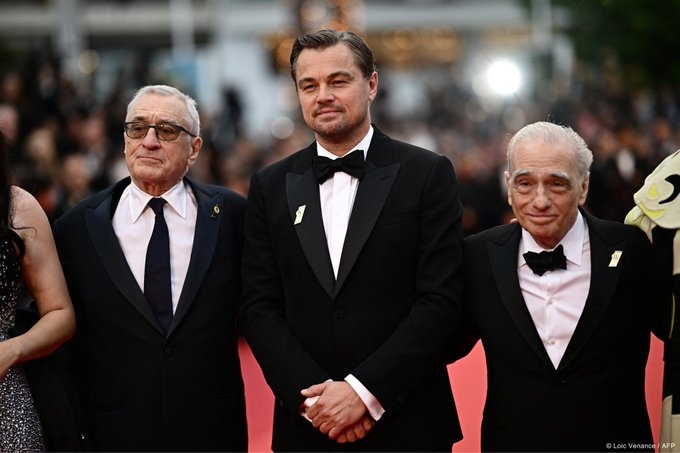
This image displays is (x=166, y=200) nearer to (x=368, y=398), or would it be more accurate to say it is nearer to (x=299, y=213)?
(x=299, y=213)

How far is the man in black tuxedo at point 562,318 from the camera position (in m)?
4.61

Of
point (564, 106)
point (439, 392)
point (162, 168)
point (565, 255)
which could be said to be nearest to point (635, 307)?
point (565, 255)

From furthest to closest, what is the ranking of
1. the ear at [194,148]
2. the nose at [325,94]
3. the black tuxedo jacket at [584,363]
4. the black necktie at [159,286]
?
the ear at [194,148], the black necktie at [159,286], the nose at [325,94], the black tuxedo jacket at [584,363]

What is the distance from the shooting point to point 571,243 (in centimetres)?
477

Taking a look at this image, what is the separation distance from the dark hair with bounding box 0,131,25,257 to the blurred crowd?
315 cm

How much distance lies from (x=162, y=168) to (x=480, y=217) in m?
9.38

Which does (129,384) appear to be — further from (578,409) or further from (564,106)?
(564,106)

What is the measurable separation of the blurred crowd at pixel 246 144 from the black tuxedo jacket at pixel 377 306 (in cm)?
393

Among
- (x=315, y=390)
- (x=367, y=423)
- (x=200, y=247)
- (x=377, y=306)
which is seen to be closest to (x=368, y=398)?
(x=367, y=423)

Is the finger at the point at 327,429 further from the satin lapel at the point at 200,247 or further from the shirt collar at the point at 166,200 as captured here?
the shirt collar at the point at 166,200

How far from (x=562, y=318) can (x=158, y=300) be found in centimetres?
179

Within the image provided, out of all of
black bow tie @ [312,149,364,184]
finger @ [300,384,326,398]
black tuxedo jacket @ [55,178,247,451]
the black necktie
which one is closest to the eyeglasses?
black tuxedo jacket @ [55,178,247,451]

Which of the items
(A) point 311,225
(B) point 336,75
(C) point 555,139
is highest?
(B) point 336,75

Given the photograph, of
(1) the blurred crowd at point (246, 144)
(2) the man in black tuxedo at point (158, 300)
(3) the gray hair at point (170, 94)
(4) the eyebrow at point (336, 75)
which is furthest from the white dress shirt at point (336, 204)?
(1) the blurred crowd at point (246, 144)
